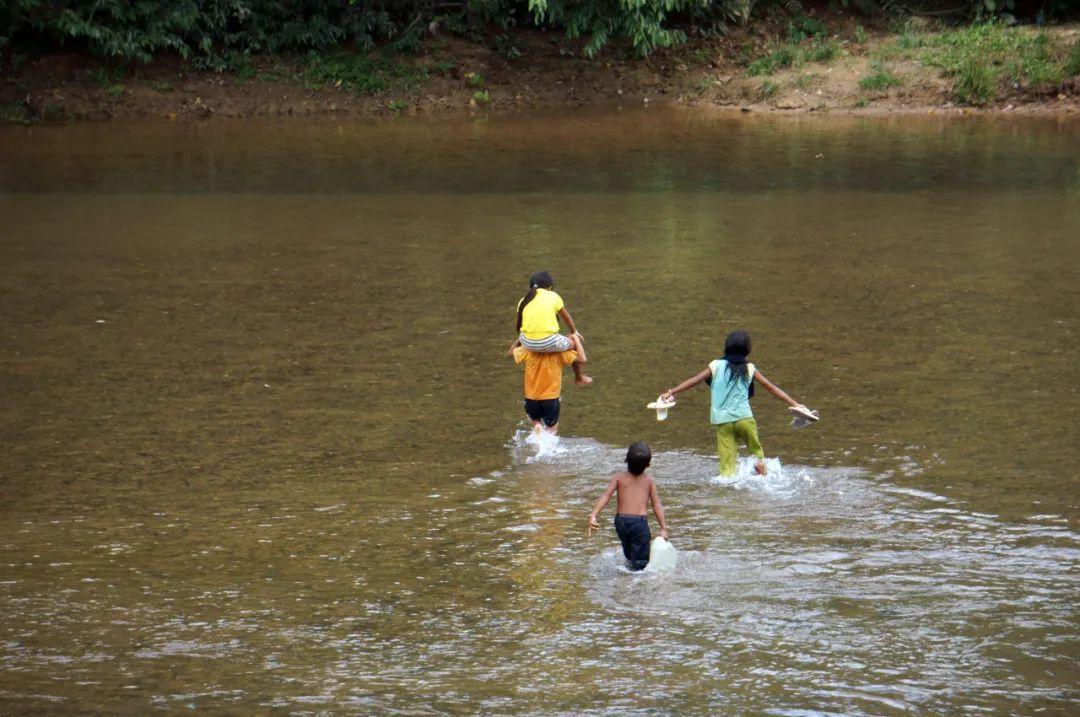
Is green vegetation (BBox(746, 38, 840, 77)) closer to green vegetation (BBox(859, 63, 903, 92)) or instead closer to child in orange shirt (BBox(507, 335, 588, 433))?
green vegetation (BBox(859, 63, 903, 92))

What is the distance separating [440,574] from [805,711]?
2452mm

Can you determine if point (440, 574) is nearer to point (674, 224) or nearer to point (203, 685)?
point (203, 685)

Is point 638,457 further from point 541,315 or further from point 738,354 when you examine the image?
point 541,315

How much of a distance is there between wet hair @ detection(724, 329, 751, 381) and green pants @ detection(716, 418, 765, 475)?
0.31 meters

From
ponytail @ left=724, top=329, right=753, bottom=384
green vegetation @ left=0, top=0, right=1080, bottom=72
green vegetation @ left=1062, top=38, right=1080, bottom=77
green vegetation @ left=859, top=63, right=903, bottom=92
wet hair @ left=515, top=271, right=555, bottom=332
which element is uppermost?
green vegetation @ left=0, top=0, right=1080, bottom=72

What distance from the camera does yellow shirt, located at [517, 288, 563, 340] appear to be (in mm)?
10562

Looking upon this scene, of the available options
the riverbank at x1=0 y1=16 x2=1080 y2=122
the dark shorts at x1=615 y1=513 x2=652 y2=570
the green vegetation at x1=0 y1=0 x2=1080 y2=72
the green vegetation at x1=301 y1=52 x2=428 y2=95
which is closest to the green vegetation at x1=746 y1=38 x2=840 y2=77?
the riverbank at x1=0 y1=16 x2=1080 y2=122

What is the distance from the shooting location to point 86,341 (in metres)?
13.2

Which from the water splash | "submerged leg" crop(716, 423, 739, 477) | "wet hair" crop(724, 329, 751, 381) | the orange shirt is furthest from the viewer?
the orange shirt

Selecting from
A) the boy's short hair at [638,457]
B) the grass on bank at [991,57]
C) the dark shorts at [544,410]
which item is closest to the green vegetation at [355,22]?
the grass on bank at [991,57]

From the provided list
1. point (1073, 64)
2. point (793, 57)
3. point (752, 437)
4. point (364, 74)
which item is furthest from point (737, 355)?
point (364, 74)

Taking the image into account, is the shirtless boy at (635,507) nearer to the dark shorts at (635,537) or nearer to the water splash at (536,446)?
the dark shorts at (635,537)

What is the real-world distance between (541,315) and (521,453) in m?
1.05

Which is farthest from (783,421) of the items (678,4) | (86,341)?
(678,4)
